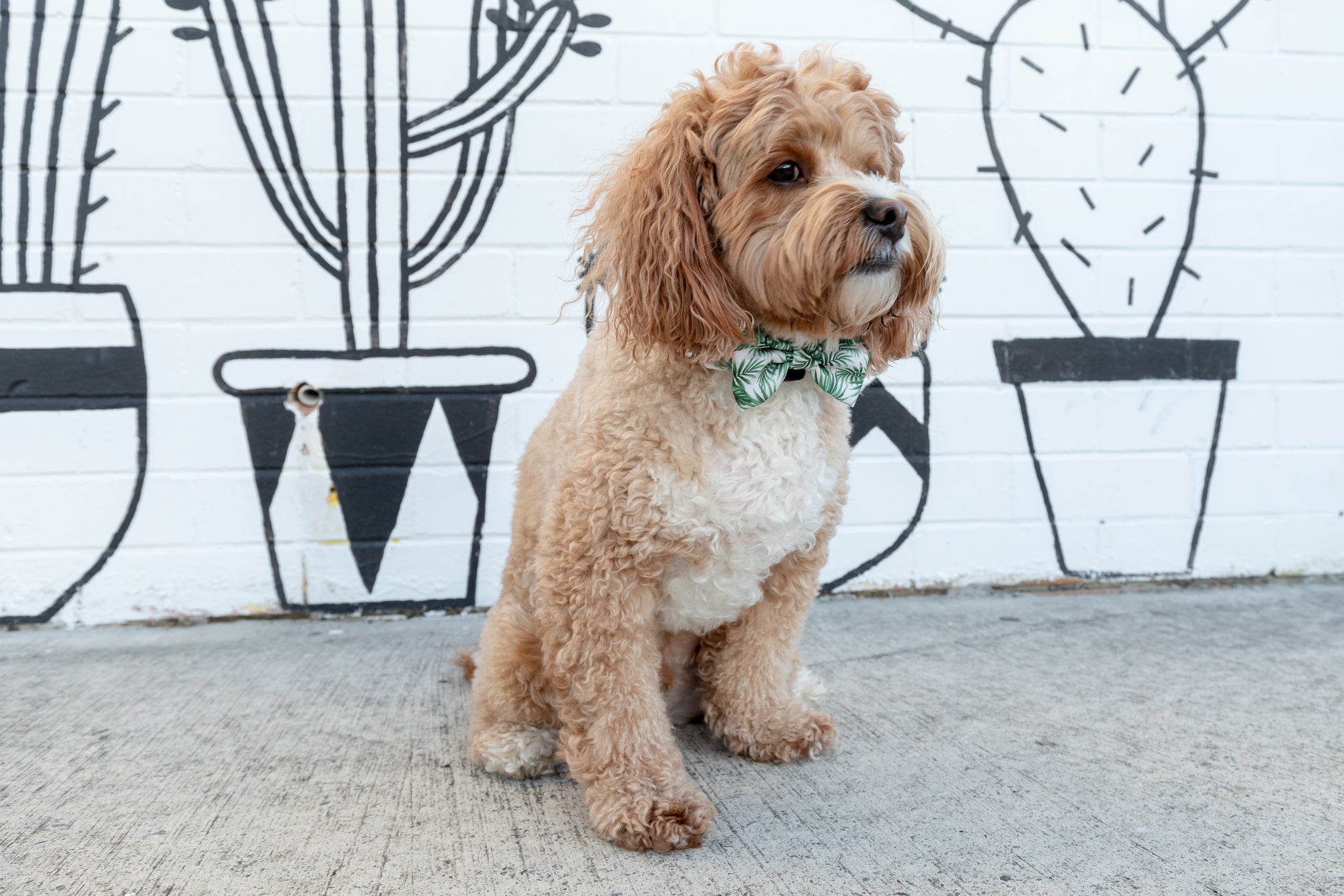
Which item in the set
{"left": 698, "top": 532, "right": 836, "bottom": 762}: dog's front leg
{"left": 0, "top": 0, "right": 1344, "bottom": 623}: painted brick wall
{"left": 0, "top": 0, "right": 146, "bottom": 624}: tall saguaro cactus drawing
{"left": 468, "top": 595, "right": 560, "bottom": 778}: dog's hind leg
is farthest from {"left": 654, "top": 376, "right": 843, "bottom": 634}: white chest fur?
{"left": 0, "top": 0, "right": 146, "bottom": 624}: tall saguaro cactus drawing

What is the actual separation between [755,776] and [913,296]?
3.85ft

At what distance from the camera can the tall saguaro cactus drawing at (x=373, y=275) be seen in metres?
3.51

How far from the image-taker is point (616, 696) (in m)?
1.94

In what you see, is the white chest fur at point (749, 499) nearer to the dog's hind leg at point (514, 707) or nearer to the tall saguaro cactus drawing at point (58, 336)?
the dog's hind leg at point (514, 707)

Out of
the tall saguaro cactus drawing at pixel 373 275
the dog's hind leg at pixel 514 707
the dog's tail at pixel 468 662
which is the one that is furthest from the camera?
the tall saguaro cactus drawing at pixel 373 275

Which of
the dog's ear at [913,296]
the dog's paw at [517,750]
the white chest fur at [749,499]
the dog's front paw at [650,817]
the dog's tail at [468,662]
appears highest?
the dog's ear at [913,296]

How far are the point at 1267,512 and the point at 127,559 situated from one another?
4.60 metres

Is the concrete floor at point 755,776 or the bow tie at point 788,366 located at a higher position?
the bow tie at point 788,366

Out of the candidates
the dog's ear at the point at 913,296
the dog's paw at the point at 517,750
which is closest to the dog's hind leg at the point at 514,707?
the dog's paw at the point at 517,750

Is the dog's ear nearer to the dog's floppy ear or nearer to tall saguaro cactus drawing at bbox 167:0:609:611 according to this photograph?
the dog's floppy ear

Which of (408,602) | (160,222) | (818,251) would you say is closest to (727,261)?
(818,251)

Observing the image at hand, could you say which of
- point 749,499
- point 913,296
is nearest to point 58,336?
point 749,499

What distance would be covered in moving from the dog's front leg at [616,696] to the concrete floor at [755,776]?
0.31 ft

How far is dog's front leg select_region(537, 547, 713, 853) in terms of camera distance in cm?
191
